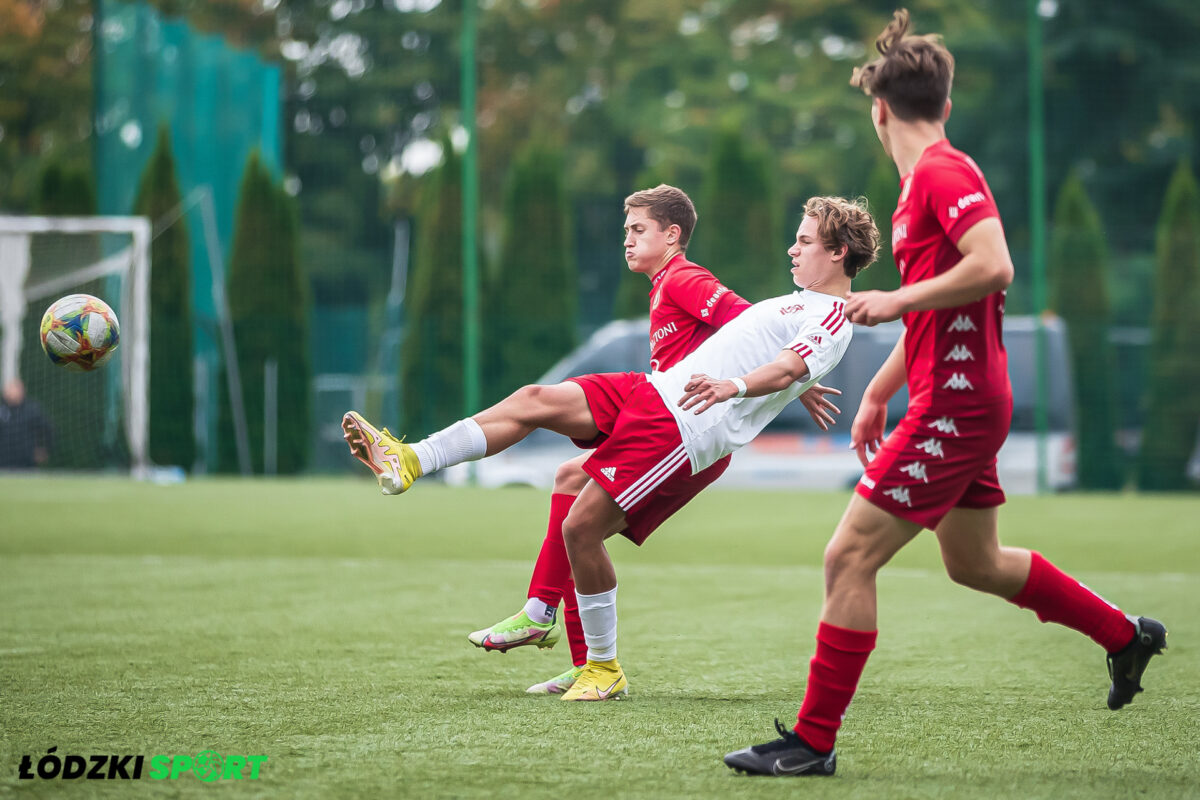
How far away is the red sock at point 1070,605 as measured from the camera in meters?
3.91

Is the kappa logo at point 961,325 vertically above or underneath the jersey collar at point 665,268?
underneath

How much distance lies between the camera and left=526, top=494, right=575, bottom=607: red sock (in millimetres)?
4906

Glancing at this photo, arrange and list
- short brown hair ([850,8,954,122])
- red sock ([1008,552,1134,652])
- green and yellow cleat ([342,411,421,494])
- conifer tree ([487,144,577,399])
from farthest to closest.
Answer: conifer tree ([487,144,577,399]) → green and yellow cleat ([342,411,421,494]) → red sock ([1008,552,1134,652]) → short brown hair ([850,8,954,122])

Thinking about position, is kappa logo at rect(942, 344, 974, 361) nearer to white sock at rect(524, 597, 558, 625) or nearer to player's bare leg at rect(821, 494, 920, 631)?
player's bare leg at rect(821, 494, 920, 631)

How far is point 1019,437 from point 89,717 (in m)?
15.1

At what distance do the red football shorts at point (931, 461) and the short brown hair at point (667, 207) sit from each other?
1.68 meters

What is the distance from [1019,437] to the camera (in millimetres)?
17578

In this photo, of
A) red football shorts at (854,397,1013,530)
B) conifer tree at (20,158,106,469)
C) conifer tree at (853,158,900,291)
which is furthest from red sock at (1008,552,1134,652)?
conifer tree at (20,158,106,469)

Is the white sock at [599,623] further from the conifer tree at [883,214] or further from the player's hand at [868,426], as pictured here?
the conifer tree at [883,214]

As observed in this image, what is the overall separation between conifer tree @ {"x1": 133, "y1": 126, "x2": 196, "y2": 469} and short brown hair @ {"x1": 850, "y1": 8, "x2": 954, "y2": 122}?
1757 centimetres

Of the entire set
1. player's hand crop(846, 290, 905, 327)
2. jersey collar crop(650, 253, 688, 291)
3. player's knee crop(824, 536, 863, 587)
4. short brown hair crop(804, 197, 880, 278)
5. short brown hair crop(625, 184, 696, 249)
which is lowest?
player's knee crop(824, 536, 863, 587)

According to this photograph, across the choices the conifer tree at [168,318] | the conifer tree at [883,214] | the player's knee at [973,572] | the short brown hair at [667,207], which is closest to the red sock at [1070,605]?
the player's knee at [973,572]

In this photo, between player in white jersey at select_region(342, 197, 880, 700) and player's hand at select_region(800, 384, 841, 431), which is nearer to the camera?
player in white jersey at select_region(342, 197, 880, 700)

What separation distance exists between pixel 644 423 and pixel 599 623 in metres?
0.69
